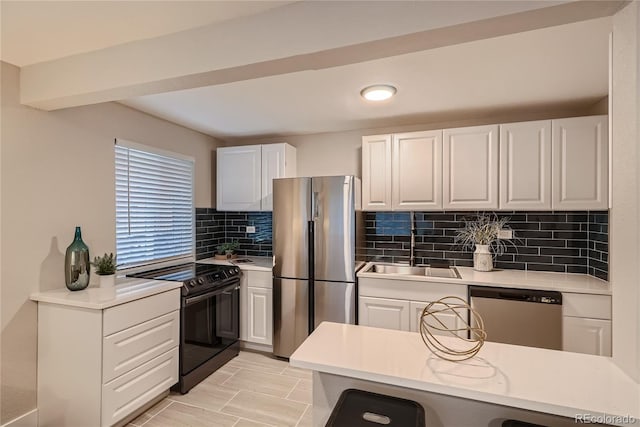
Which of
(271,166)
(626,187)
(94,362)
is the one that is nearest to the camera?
(626,187)

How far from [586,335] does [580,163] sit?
1.33 m

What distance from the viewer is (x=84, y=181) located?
238 centimetres

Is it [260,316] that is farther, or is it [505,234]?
[260,316]

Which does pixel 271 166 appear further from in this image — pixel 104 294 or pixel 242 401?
pixel 242 401

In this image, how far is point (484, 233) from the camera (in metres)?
2.92

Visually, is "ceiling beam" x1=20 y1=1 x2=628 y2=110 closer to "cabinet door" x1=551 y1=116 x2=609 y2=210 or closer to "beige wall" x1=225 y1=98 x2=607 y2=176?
"cabinet door" x1=551 y1=116 x2=609 y2=210

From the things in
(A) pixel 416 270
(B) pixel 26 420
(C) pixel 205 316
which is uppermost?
(A) pixel 416 270

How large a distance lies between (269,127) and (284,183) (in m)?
0.75

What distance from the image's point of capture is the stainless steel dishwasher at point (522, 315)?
7.41 ft

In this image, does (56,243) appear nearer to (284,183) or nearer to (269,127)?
(284,183)

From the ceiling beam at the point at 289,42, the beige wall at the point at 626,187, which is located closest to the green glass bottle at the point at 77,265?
the ceiling beam at the point at 289,42

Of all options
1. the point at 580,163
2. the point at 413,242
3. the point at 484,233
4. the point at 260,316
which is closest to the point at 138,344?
the point at 260,316

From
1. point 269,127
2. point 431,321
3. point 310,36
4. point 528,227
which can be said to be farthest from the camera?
point 269,127

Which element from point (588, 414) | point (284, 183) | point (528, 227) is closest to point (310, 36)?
point (588, 414)
